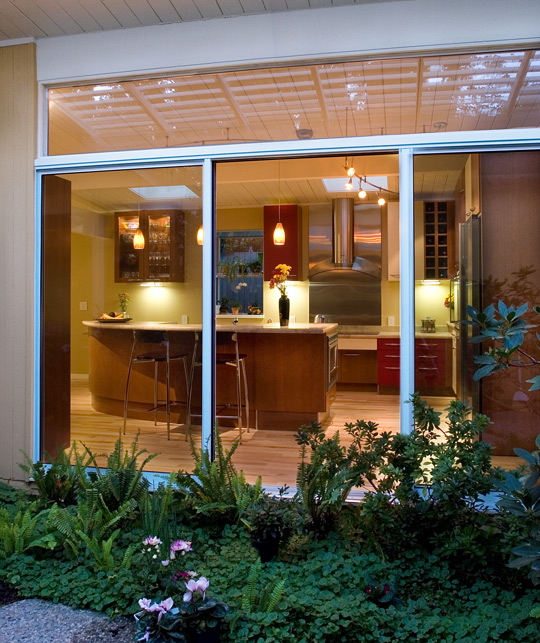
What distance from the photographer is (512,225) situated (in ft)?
11.7

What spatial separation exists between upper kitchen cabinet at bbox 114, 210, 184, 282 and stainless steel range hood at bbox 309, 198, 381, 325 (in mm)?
5430

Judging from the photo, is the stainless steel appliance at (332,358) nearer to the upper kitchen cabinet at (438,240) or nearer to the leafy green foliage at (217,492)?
the upper kitchen cabinet at (438,240)

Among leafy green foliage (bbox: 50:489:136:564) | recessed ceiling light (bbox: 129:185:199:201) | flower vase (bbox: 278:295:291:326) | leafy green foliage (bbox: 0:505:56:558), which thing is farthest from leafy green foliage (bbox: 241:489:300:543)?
flower vase (bbox: 278:295:291:326)

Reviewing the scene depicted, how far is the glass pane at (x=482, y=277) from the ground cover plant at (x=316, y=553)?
1.48ft

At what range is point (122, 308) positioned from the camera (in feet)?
13.6

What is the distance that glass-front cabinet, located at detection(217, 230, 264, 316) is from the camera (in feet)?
31.6

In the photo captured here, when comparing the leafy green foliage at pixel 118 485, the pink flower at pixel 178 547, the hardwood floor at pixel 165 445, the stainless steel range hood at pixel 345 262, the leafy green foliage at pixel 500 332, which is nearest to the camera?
the leafy green foliage at pixel 500 332

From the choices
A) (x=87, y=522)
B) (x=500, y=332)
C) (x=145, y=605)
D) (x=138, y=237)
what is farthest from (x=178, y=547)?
(x=138, y=237)

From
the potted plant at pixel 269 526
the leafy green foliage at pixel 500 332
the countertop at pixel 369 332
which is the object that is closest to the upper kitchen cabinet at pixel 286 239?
the countertop at pixel 369 332

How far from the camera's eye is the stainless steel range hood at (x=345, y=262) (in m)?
9.14

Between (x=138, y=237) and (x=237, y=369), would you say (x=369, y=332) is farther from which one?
(x=138, y=237)

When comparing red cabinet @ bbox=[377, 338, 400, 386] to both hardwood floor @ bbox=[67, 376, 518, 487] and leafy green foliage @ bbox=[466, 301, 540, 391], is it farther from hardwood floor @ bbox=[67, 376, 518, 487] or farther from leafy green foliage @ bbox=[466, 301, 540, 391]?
leafy green foliage @ bbox=[466, 301, 540, 391]

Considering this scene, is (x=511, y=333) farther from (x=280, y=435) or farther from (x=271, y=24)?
(x=280, y=435)

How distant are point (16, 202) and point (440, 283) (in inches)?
114
